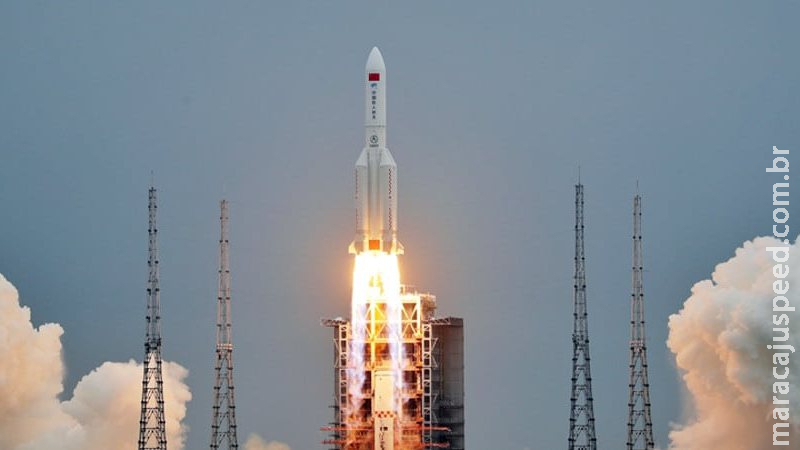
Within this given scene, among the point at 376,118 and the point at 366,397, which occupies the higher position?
the point at 376,118

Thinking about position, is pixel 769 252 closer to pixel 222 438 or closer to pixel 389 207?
pixel 389 207

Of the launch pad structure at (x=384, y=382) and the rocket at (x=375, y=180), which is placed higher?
the rocket at (x=375, y=180)

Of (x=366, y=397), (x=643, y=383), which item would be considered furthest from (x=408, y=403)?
(x=643, y=383)

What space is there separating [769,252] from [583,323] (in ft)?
25.6

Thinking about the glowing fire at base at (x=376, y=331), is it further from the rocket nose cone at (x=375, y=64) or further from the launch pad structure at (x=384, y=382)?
the rocket nose cone at (x=375, y=64)

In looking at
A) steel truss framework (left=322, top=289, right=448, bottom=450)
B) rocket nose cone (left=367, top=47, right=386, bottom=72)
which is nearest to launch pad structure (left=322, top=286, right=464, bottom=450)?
steel truss framework (left=322, top=289, right=448, bottom=450)

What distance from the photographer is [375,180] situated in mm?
116000

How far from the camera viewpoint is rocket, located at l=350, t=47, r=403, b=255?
380 ft

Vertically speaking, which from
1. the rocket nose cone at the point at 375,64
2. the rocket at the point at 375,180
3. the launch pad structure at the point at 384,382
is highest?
the rocket nose cone at the point at 375,64

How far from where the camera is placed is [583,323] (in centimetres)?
11906

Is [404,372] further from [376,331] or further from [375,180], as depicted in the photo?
[375,180]

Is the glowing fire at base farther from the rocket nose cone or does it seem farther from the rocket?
the rocket nose cone

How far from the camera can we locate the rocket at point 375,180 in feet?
380

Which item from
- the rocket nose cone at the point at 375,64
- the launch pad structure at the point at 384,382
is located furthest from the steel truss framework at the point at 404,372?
the rocket nose cone at the point at 375,64
